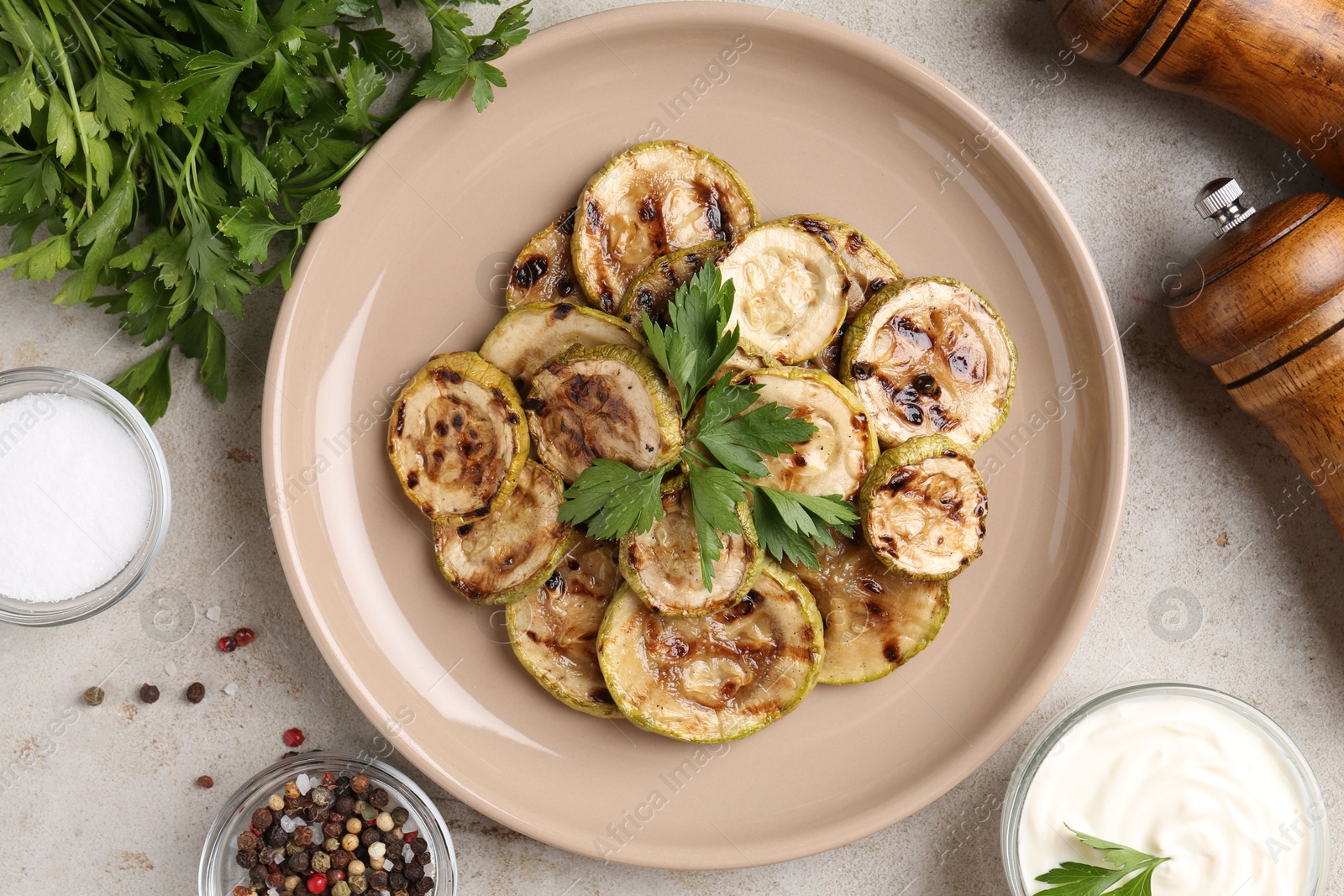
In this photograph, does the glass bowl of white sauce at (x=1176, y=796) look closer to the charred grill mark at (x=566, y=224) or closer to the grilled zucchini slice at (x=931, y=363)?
the grilled zucchini slice at (x=931, y=363)

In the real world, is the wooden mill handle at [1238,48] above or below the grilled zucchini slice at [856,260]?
above

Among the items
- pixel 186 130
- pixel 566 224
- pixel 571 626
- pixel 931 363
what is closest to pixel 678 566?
pixel 571 626

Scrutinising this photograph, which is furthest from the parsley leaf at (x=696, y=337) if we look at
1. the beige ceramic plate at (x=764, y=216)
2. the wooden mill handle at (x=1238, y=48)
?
the wooden mill handle at (x=1238, y=48)

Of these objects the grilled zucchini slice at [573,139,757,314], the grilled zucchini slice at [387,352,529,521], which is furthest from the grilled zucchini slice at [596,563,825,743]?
the grilled zucchini slice at [573,139,757,314]

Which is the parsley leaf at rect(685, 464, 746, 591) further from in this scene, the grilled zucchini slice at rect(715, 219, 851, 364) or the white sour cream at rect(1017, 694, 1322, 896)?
the white sour cream at rect(1017, 694, 1322, 896)

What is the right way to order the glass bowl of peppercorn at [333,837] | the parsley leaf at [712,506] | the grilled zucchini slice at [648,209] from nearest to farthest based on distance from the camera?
1. the parsley leaf at [712,506]
2. the grilled zucchini slice at [648,209]
3. the glass bowl of peppercorn at [333,837]

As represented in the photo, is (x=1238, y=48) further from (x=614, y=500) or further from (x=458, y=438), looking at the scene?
(x=458, y=438)
